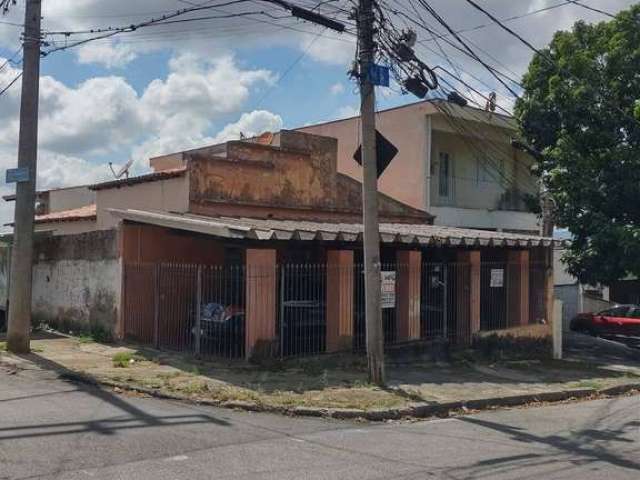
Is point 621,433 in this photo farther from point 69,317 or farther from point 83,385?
point 69,317

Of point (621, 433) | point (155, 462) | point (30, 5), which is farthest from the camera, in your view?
point (30, 5)

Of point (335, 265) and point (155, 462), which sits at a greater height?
point (335, 265)

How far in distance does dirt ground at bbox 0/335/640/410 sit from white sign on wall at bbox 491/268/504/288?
2449 mm

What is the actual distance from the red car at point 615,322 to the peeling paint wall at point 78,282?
623 inches

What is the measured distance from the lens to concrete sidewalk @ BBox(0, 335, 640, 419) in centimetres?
1030

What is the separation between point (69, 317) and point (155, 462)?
38.8ft

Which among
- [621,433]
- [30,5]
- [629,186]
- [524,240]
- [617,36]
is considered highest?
[617,36]

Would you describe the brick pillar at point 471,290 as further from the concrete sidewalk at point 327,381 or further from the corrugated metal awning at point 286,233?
the concrete sidewalk at point 327,381

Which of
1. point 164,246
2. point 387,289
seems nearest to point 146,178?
point 164,246

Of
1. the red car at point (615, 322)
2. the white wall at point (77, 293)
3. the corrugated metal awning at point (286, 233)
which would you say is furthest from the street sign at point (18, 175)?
the red car at point (615, 322)

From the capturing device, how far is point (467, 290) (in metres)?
17.7

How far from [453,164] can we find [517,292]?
24.9 ft

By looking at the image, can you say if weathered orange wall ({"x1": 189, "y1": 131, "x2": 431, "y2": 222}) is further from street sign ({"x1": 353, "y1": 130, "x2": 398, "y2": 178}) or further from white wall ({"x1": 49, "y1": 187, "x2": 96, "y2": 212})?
white wall ({"x1": 49, "y1": 187, "x2": 96, "y2": 212})

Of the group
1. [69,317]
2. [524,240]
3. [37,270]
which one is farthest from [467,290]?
[37,270]
